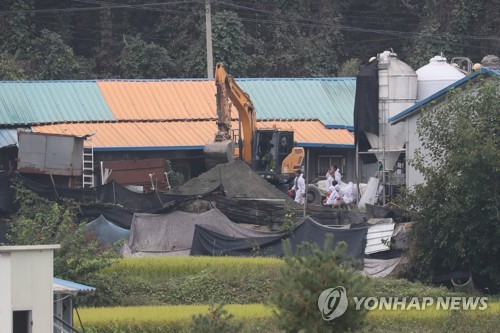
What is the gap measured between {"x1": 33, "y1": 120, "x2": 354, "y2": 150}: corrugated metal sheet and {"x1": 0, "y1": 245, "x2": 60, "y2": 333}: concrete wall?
2460cm

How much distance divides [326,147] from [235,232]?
1519 cm

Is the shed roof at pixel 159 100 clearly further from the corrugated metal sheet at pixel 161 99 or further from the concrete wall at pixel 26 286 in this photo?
the concrete wall at pixel 26 286

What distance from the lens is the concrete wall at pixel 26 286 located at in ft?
45.3

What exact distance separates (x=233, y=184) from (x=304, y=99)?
13701 mm

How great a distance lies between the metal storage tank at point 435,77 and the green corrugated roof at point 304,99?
8723 millimetres

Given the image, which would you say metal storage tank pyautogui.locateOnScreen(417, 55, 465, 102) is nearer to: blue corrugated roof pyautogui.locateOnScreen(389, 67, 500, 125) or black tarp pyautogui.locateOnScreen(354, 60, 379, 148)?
black tarp pyautogui.locateOnScreen(354, 60, 379, 148)

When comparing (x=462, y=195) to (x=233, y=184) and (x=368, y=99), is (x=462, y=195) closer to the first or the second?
(x=233, y=184)

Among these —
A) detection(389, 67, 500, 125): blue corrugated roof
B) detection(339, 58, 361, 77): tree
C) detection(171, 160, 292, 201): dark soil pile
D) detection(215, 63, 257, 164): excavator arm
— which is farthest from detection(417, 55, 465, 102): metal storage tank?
detection(339, 58, 361, 77): tree

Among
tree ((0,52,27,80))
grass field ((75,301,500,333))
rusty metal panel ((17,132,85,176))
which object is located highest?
tree ((0,52,27,80))

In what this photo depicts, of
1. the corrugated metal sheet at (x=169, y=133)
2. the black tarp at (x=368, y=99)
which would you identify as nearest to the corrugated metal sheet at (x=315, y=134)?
the corrugated metal sheet at (x=169, y=133)

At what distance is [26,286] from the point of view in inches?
547

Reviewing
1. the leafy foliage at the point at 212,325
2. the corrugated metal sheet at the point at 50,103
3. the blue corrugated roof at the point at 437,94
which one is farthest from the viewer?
the corrugated metal sheet at the point at 50,103

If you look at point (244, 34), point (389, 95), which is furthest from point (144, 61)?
point (389, 95)

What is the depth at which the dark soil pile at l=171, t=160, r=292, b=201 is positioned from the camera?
31922 millimetres
